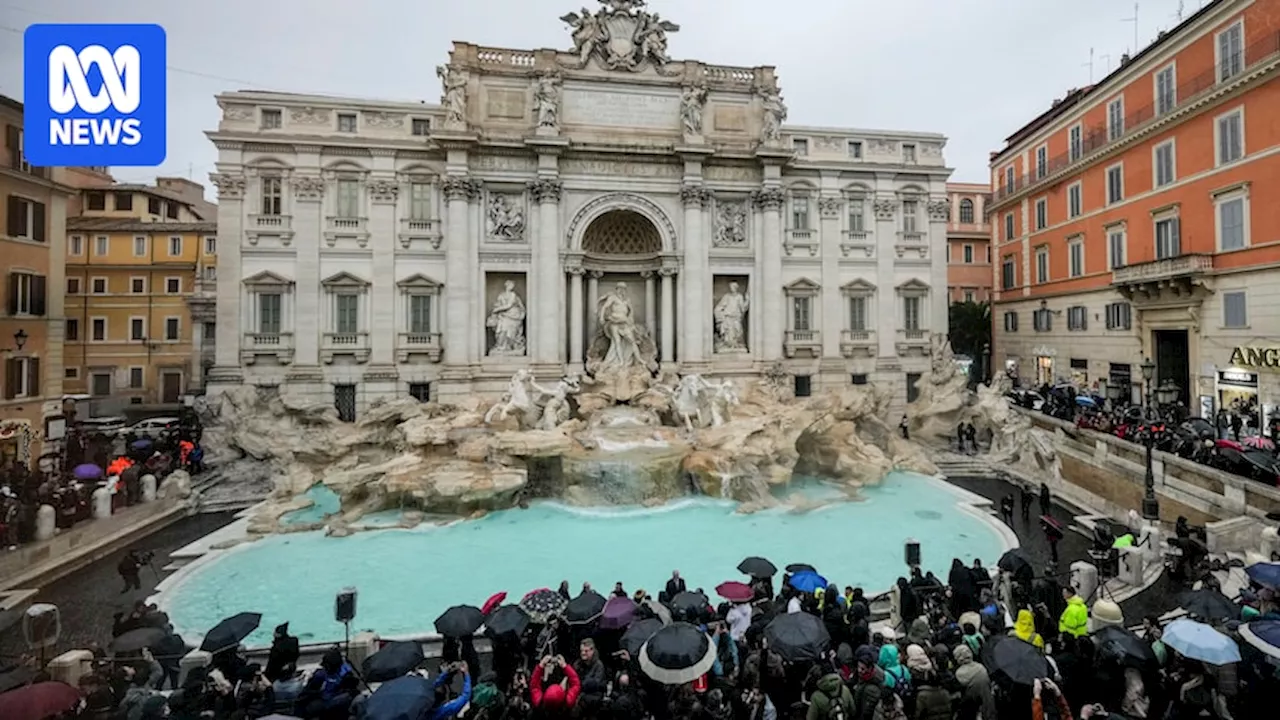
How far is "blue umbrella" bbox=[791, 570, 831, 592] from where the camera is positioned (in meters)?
7.89

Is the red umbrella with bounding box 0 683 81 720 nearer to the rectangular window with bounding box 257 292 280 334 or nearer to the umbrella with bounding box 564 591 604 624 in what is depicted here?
the umbrella with bounding box 564 591 604 624

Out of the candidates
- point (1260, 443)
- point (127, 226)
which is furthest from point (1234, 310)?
point (127, 226)

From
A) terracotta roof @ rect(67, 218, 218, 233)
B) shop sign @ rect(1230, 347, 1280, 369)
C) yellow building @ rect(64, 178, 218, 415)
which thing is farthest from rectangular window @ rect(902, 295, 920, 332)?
yellow building @ rect(64, 178, 218, 415)

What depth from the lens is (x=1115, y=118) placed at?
79.4 ft

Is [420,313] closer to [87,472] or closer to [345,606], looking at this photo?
[87,472]

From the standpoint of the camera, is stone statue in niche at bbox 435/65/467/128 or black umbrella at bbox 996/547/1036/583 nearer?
black umbrella at bbox 996/547/1036/583

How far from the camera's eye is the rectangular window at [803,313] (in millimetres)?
25391

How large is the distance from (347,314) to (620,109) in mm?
13588

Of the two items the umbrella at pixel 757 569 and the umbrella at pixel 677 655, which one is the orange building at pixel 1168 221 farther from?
the umbrella at pixel 677 655

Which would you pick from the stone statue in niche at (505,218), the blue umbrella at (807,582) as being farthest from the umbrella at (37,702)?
the stone statue in niche at (505,218)

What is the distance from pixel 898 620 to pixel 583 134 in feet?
66.9

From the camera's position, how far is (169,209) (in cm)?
2742

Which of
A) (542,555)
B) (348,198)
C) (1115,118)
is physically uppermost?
(1115,118)

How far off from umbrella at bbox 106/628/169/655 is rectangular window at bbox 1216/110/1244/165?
2918 cm
